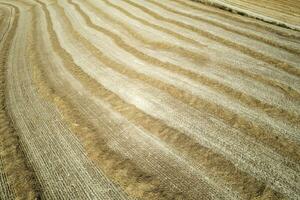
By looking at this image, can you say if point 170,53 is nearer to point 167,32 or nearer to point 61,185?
point 167,32

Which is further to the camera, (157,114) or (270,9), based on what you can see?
(270,9)

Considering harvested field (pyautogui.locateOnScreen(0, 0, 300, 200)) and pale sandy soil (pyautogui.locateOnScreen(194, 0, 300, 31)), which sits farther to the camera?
pale sandy soil (pyautogui.locateOnScreen(194, 0, 300, 31))

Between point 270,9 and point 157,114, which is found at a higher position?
point 270,9

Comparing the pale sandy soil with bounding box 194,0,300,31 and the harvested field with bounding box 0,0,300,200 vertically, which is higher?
the pale sandy soil with bounding box 194,0,300,31

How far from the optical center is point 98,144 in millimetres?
6309

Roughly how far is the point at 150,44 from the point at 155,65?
2.23 metres

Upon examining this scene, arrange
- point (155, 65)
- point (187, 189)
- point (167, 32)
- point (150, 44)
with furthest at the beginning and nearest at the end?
point (167, 32) → point (150, 44) → point (155, 65) → point (187, 189)

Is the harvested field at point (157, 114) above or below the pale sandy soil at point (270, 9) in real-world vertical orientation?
below

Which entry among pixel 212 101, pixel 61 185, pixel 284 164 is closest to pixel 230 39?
pixel 212 101

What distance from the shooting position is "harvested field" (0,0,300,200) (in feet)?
16.9

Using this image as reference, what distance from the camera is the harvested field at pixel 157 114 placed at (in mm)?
5148

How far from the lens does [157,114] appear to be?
23.2 ft

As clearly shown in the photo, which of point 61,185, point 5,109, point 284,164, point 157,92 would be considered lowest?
point 5,109

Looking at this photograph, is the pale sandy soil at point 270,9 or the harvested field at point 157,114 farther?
the pale sandy soil at point 270,9
